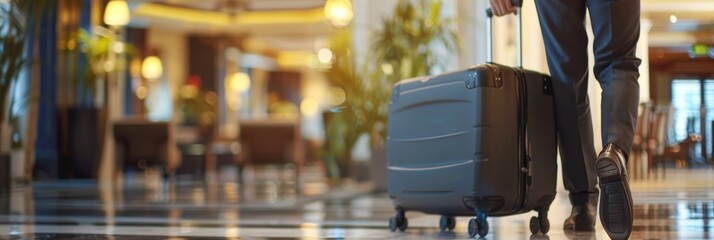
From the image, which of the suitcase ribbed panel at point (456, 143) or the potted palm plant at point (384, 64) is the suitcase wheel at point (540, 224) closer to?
the suitcase ribbed panel at point (456, 143)

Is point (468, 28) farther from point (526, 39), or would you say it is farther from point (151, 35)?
point (151, 35)

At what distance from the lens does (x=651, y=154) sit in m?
6.49

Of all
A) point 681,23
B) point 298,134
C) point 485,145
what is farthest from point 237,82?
point 485,145

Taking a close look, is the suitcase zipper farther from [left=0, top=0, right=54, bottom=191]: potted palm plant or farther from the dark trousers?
[left=0, top=0, right=54, bottom=191]: potted palm plant

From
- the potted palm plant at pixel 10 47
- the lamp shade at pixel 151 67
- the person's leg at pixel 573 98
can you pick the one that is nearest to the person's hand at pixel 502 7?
the person's leg at pixel 573 98

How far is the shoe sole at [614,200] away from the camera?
2010 mm

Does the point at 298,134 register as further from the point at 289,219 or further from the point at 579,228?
the point at 579,228

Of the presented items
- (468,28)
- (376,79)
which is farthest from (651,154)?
(376,79)

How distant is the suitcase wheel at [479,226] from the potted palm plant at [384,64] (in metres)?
3.66

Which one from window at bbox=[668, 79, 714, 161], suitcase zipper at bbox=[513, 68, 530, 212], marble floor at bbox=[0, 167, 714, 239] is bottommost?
marble floor at bbox=[0, 167, 714, 239]

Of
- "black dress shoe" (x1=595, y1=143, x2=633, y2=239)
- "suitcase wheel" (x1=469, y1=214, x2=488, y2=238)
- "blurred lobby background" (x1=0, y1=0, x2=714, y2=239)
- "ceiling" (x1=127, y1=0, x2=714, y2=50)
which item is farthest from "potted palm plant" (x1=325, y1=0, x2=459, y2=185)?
"ceiling" (x1=127, y1=0, x2=714, y2=50)

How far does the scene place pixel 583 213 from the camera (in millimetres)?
2449

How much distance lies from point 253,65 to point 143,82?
550cm

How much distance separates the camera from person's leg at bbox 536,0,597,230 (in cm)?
237
